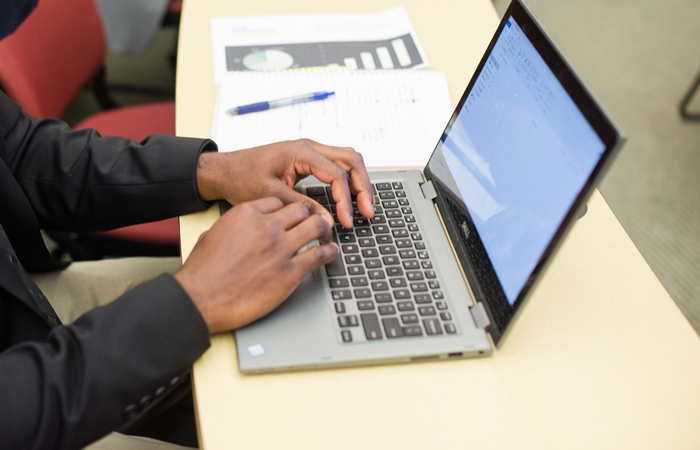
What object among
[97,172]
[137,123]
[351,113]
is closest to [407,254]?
[351,113]

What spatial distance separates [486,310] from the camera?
58cm

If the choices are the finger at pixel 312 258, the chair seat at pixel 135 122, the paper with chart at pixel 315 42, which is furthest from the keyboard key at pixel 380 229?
the chair seat at pixel 135 122

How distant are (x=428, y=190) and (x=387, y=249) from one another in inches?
5.6

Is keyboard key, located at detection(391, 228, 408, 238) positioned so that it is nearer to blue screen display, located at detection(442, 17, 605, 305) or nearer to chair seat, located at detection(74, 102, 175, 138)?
blue screen display, located at detection(442, 17, 605, 305)

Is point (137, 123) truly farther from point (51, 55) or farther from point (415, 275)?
point (415, 275)

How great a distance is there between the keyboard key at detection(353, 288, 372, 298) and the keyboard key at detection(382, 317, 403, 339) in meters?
0.04

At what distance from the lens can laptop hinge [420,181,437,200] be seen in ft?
2.39

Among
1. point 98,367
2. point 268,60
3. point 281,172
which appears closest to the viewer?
point 98,367

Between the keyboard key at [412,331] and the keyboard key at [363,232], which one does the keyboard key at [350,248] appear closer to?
the keyboard key at [363,232]

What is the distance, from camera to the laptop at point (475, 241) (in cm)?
50

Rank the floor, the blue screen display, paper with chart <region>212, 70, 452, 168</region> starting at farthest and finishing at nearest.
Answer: the floor → paper with chart <region>212, 70, 452, 168</region> → the blue screen display

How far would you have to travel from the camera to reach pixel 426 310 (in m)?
0.58

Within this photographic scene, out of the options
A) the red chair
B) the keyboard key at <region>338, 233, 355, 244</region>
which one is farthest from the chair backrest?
the keyboard key at <region>338, 233, 355, 244</region>

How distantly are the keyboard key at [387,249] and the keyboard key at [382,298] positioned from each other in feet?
0.22
